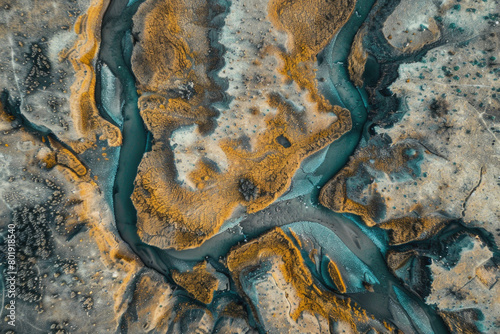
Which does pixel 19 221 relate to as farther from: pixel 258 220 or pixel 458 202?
pixel 458 202

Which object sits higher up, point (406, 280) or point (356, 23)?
point (356, 23)

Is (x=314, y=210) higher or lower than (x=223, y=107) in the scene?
lower

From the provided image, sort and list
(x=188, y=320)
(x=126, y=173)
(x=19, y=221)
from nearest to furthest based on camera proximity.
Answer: (x=19, y=221) < (x=188, y=320) < (x=126, y=173)

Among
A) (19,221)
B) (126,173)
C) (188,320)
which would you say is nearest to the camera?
(19,221)

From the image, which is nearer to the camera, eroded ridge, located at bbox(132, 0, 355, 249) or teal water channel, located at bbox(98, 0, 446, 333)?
eroded ridge, located at bbox(132, 0, 355, 249)

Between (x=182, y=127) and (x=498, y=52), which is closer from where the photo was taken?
(x=498, y=52)

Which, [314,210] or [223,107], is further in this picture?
[314,210]

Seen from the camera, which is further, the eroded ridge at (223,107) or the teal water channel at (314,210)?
the teal water channel at (314,210)

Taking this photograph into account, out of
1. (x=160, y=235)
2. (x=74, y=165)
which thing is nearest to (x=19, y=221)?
(x=74, y=165)
